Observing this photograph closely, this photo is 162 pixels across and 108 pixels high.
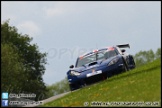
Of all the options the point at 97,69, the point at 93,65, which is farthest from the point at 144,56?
the point at 97,69

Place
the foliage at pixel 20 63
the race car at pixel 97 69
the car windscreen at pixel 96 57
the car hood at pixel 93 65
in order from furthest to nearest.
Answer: the foliage at pixel 20 63 → the car windscreen at pixel 96 57 → the car hood at pixel 93 65 → the race car at pixel 97 69

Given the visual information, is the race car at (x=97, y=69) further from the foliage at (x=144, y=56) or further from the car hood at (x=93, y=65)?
the foliage at (x=144, y=56)

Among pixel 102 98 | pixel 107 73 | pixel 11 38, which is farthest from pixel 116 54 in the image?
pixel 11 38

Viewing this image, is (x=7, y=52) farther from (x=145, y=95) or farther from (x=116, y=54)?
(x=145, y=95)

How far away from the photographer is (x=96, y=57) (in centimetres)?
2241

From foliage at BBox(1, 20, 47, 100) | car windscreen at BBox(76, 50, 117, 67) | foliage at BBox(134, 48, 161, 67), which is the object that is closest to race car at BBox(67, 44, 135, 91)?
car windscreen at BBox(76, 50, 117, 67)

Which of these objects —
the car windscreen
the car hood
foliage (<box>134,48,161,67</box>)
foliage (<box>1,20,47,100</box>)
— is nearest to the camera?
the car hood

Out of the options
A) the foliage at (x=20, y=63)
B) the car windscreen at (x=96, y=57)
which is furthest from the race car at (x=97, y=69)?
the foliage at (x=20, y=63)

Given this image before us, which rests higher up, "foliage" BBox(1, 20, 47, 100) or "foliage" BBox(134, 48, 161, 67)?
"foliage" BBox(134, 48, 161, 67)

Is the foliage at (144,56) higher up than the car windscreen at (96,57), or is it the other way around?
the foliage at (144,56)

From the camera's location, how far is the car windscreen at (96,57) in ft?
72.4

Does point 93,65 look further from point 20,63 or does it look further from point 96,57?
point 20,63

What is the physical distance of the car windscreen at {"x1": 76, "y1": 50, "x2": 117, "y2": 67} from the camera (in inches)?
869

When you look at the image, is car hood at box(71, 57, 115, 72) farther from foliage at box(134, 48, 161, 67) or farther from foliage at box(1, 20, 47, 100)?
foliage at box(134, 48, 161, 67)
